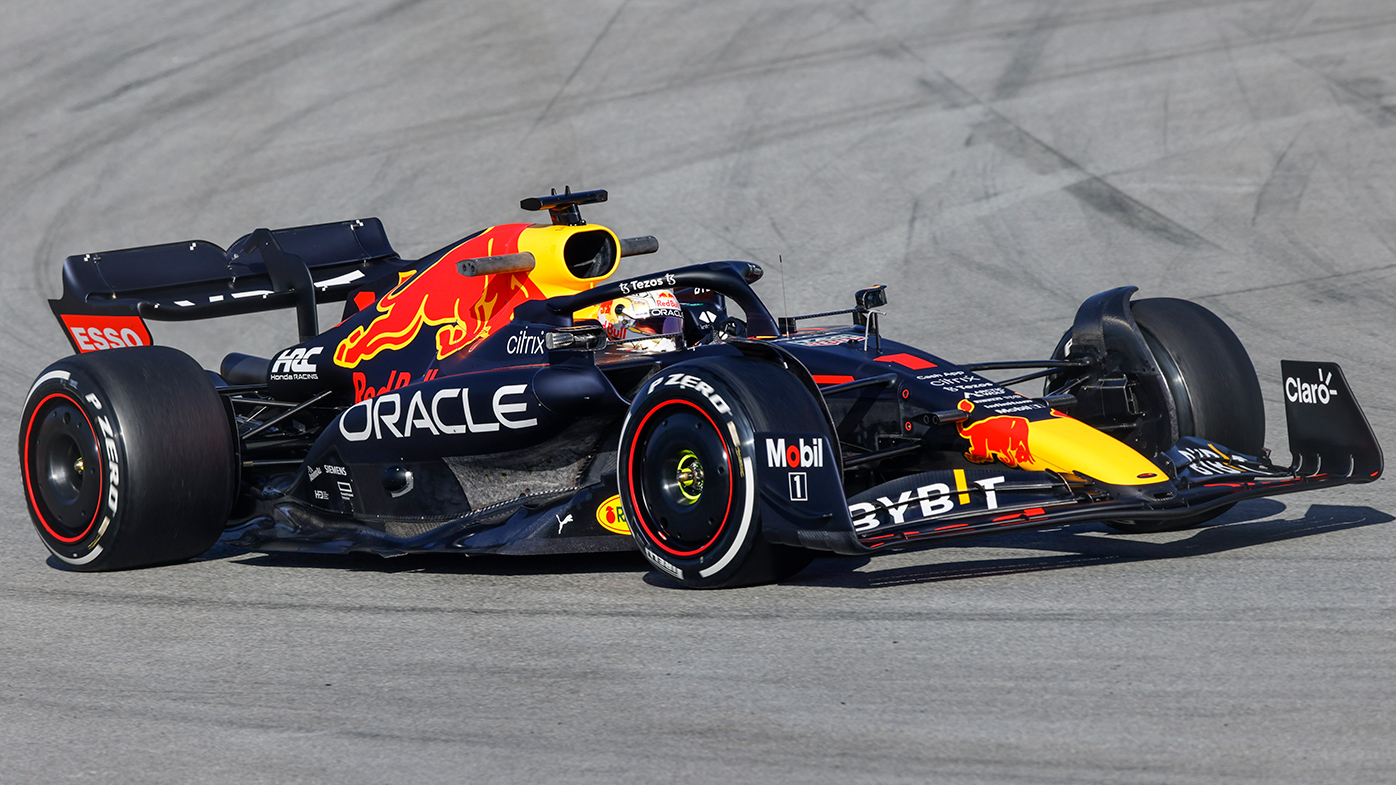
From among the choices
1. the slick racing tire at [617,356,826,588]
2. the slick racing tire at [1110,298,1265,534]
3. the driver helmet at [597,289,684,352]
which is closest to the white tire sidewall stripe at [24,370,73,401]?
the driver helmet at [597,289,684,352]

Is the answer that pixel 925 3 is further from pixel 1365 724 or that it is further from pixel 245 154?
pixel 1365 724

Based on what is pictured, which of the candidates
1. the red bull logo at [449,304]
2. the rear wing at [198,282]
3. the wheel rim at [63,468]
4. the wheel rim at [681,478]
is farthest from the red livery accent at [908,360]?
the rear wing at [198,282]

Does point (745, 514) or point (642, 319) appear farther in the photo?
point (642, 319)

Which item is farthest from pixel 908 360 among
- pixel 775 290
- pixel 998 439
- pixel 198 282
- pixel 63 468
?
pixel 775 290

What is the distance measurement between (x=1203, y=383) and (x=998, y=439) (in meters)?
1.33

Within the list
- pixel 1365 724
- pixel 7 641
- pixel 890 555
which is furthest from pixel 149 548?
pixel 1365 724

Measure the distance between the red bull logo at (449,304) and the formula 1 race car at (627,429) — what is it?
1 centimetres

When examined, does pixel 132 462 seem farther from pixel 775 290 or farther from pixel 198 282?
pixel 775 290

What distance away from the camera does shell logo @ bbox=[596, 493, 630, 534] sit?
6582 millimetres

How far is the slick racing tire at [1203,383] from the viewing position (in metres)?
7.04

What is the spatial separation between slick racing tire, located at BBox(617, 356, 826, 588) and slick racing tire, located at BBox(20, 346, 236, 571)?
2291 millimetres

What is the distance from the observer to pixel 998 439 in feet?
20.7

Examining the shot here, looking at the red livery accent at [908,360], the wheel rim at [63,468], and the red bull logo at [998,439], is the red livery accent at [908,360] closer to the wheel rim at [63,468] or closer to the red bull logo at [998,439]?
the red bull logo at [998,439]

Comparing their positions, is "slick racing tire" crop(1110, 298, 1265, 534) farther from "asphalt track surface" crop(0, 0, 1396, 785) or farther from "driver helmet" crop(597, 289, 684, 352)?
"driver helmet" crop(597, 289, 684, 352)
